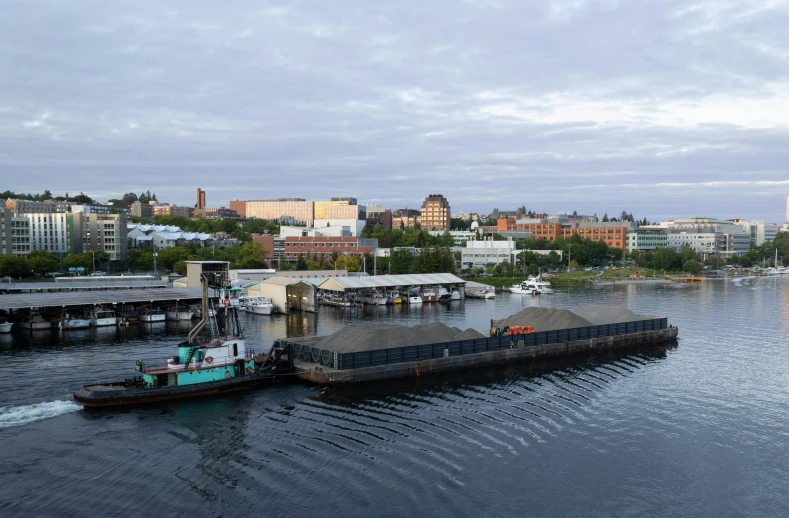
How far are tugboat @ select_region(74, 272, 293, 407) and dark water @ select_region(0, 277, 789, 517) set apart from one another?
2.25 ft

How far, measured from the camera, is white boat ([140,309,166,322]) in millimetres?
51906

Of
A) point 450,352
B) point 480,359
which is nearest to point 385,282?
point 480,359

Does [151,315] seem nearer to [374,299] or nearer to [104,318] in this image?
[104,318]

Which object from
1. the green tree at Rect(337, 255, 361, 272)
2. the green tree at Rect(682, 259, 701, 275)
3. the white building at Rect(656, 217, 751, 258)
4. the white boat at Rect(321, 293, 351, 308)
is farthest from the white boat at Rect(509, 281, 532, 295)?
the white building at Rect(656, 217, 751, 258)

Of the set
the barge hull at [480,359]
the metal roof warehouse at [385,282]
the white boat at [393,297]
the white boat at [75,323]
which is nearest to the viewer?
the barge hull at [480,359]

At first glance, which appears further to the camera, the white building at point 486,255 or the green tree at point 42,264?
the white building at point 486,255

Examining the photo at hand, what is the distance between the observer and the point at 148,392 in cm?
2589

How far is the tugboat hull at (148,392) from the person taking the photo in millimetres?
25141

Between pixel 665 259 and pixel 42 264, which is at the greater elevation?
pixel 42 264

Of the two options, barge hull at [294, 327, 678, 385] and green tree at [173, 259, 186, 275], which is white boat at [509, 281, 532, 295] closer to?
barge hull at [294, 327, 678, 385]

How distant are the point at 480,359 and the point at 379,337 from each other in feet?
19.9

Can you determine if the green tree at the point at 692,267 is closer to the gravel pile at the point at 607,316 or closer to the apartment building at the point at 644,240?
the apartment building at the point at 644,240

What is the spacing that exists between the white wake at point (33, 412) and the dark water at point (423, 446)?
11cm

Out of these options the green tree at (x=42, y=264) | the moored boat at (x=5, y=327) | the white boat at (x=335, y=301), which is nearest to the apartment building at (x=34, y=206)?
the green tree at (x=42, y=264)
